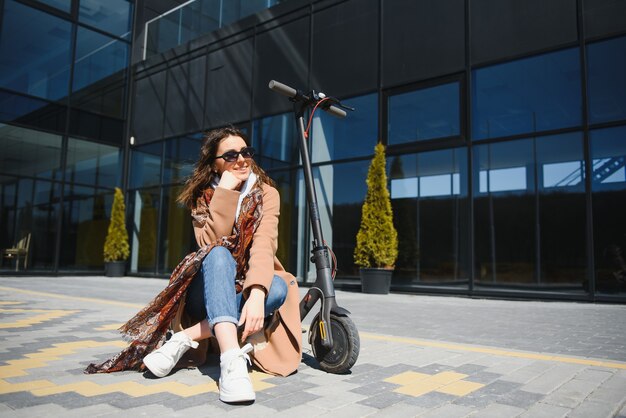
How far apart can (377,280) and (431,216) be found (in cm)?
161

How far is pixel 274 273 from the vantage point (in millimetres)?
2510

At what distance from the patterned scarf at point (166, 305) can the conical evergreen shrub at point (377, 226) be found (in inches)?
→ 247

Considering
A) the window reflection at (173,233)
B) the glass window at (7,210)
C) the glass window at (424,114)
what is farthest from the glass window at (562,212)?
the glass window at (7,210)

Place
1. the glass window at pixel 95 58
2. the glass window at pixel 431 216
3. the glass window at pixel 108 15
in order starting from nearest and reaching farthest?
the glass window at pixel 431 216
the glass window at pixel 95 58
the glass window at pixel 108 15

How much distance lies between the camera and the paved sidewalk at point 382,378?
1.95 metres

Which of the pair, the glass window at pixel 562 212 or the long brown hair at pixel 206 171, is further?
the glass window at pixel 562 212

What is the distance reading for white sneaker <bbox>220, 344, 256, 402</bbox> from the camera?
1947 mm

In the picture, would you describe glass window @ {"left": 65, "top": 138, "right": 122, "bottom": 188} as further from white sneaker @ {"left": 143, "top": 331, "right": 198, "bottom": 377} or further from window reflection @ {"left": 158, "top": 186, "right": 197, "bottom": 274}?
white sneaker @ {"left": 143, "top": 331, "right": 198, "bottom": 377}

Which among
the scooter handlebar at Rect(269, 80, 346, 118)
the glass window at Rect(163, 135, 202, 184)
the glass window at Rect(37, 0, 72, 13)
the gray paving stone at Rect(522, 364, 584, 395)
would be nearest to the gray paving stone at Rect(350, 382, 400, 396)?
the gray paving stone at Rect(522, 364, 584, 395)

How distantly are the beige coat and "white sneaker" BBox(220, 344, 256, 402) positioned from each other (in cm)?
46

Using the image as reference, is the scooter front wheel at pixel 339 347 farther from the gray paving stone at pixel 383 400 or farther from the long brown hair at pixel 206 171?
the long brown hair at pixel 206 171

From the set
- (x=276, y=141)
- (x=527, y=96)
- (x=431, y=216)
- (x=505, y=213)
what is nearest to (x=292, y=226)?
(x=276, y=141)

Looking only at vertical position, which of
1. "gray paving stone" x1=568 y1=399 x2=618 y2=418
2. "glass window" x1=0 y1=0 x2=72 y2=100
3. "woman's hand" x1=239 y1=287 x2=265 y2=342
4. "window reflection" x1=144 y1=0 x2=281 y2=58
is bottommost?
"gray paving stone" x1=568 y1=399 x2=618 y2=418

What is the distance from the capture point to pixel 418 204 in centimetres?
898
